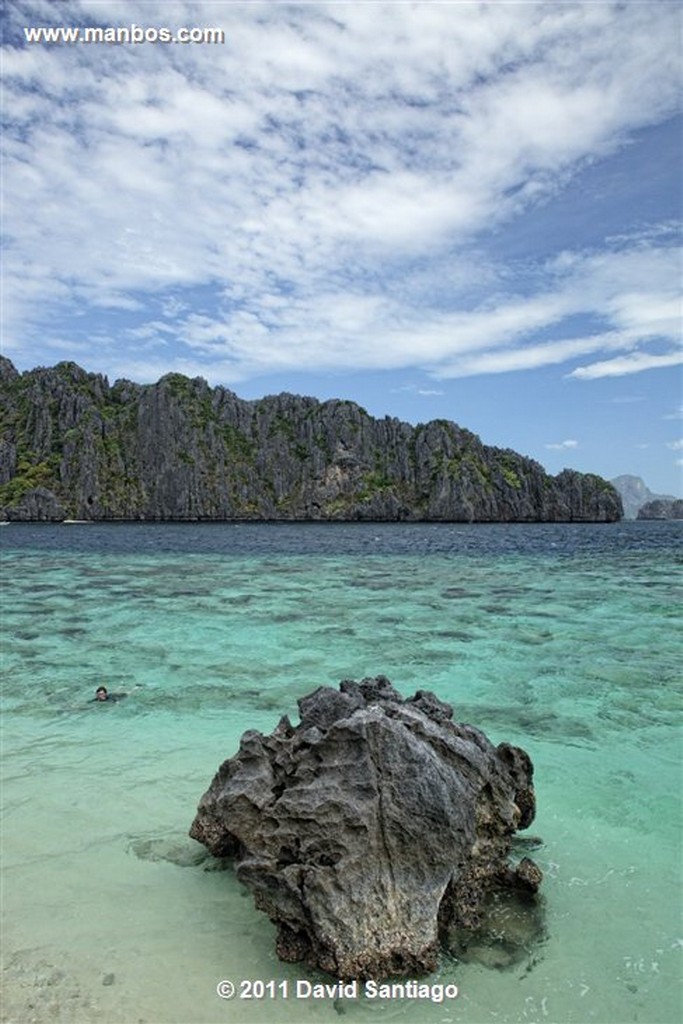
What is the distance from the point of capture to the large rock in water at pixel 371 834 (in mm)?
6121

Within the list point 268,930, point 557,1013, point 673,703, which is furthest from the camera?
point 673,703

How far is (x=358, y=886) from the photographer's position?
6.17m

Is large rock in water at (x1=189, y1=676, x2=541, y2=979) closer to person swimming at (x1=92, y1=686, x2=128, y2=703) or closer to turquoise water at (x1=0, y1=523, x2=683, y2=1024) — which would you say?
turquoise water at (x1=0, y1=523, x2=683, y2=1024)

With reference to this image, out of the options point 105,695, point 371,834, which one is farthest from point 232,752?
point 371,834

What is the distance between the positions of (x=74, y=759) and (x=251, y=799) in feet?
20.3

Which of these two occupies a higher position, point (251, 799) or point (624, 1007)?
point (251, 799)

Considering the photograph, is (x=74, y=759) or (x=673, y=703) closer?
(x=74, y=759)

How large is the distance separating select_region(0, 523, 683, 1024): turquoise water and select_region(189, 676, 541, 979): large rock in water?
0.45 meters

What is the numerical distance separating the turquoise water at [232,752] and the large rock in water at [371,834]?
45 centimetres

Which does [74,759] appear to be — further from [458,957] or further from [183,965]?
[458,957]

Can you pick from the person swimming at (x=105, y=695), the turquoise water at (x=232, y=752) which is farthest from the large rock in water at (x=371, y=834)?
the person swimming at (x=105, y=695)

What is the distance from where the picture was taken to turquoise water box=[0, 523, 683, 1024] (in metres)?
6.11

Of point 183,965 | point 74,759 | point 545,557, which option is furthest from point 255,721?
point 545,557

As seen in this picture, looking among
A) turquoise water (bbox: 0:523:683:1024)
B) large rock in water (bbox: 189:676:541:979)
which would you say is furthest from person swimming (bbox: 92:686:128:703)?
large rock in water (bbox: 189:676:541:979)
